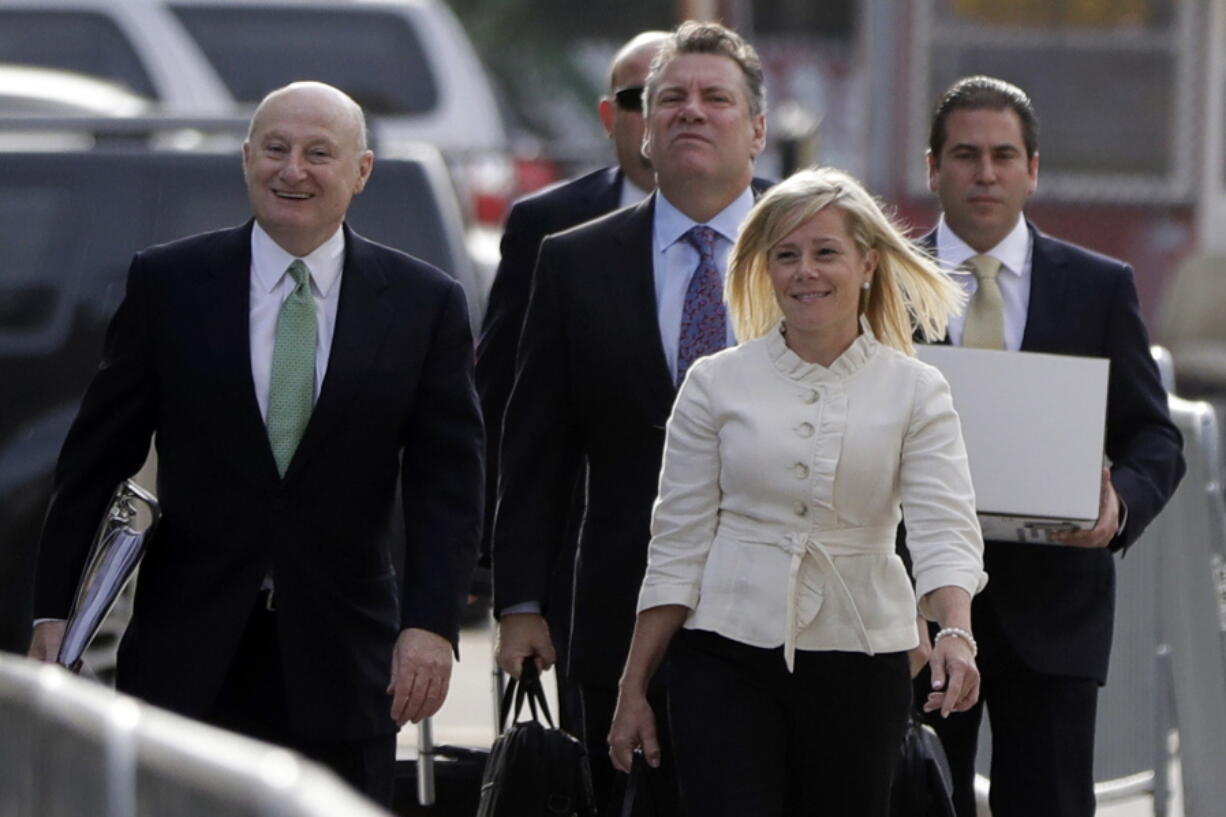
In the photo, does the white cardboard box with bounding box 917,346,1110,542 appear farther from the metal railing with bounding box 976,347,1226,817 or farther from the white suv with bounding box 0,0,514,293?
the white suv with bounding box 0,0,514,293

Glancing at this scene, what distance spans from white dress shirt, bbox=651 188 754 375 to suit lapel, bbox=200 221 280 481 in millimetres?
840

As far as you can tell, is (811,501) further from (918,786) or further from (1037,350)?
(1037,350)

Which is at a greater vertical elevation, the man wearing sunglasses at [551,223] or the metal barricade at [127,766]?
the man wearing sunglasses at [551,223]

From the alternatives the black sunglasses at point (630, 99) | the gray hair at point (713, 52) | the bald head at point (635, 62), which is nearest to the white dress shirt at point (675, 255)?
the gray hair at point (713, 52)

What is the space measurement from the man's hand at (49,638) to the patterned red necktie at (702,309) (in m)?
1.26

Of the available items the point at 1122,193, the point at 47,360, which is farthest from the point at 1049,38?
the point at 47,360

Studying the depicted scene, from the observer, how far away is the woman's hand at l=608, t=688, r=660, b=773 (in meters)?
5.07

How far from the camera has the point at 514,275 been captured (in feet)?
22.4

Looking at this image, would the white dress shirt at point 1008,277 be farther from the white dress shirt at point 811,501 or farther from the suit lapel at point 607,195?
the suit lapel at point 607,195

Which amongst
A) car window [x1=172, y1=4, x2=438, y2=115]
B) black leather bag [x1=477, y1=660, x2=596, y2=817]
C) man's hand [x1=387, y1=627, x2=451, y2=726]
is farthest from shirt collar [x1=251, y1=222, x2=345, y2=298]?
car window [x1=172, y1=4, x2=438, y2=115]

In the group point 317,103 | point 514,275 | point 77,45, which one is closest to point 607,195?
point 514,275

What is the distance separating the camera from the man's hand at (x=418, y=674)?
5.34 m

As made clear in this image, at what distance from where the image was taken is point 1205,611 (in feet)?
22.0

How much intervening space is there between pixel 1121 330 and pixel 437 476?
138 centimetres
